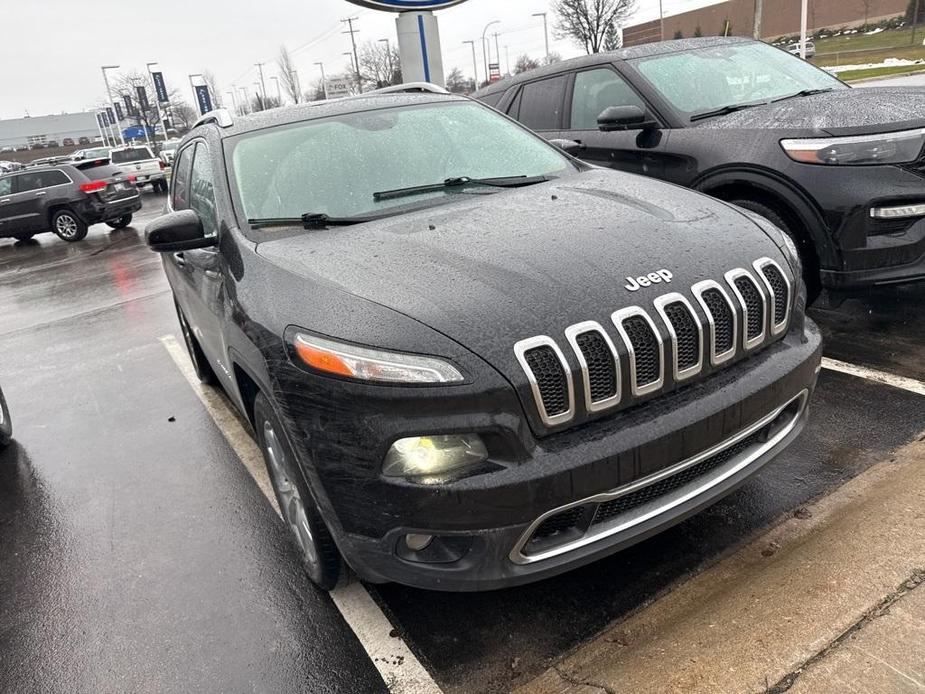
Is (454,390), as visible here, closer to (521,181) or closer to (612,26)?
(521,181)

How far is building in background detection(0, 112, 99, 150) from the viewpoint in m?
110

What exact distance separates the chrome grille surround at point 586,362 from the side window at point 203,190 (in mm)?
1828

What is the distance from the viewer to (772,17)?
68.6m

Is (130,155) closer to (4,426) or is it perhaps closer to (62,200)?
(62,200)

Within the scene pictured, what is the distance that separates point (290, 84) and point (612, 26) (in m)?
35.3

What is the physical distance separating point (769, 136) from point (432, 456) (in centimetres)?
330

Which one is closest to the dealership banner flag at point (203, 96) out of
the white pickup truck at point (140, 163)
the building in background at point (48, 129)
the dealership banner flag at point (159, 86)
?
the dealership banner flag at point (159, 86)

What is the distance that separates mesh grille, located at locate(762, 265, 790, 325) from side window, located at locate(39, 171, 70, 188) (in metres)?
17.1

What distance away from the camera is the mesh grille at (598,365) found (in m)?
2.04

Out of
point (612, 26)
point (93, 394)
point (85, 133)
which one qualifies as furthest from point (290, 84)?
point (93, 394)

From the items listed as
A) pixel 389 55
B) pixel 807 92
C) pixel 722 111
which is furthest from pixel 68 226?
pixel 389 55

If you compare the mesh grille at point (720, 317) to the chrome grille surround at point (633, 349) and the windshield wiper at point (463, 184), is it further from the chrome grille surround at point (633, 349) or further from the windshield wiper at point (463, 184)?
the windshield wiper at point (463, 184)

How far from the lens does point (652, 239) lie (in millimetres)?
2490

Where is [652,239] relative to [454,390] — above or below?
above
